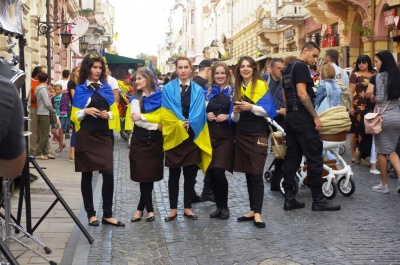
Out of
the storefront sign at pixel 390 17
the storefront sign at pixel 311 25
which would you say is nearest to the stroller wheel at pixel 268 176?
the storefront sign at pixel 390 17

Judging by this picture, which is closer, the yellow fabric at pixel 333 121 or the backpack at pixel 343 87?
the yellow fabric at pixel 333 121

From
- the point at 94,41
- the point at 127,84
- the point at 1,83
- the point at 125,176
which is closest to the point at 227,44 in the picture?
the point at 94,41

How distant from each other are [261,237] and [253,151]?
106 centimetres

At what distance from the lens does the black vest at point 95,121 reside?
7445mm

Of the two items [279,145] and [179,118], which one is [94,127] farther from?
[279,145]

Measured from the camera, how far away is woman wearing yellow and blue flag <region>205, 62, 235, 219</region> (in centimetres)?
776

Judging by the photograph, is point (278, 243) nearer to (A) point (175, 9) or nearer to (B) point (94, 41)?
(B) point (94, 41)

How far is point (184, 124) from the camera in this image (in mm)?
7551

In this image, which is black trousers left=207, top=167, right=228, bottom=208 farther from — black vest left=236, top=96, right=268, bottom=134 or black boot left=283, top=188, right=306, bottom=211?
black boot left=283, top=188, right=306, bottom=211

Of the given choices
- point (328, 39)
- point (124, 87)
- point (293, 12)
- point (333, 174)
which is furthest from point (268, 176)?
point (293, 12)

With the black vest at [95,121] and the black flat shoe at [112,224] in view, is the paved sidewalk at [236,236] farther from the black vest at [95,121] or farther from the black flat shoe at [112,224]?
the black vest at [95,121]

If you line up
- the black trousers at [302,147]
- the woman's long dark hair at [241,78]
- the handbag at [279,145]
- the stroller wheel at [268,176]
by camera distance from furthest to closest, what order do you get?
the stroller wheel at [268,176] < the handbag at [279,145] < the black trousers at [302,147] < the woman's long dark hair at [241,78]

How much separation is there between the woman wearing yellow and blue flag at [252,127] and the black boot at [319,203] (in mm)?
908

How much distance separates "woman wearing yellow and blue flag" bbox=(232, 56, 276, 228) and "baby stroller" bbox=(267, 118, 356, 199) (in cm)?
103
